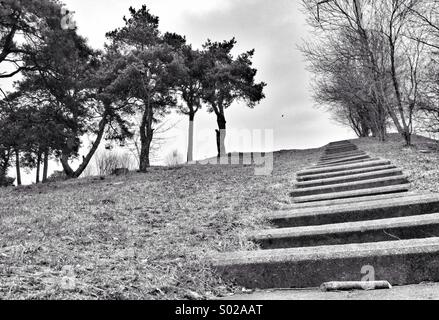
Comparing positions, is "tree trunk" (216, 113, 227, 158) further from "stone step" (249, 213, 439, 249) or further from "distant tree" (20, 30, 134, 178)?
"stone step" (249, 213, 439, 249)

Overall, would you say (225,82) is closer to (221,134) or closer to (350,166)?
(221,134)

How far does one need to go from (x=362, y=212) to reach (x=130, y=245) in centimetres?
251

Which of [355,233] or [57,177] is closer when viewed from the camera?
[355,233]

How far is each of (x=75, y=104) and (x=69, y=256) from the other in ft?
36.7

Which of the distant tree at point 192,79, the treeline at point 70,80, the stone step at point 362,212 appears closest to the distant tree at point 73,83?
the treeline at point 70,80

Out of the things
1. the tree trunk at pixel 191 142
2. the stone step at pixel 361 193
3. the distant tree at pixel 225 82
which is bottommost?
the stone step at pixel 361 193

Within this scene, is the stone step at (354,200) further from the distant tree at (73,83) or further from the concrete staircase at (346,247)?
the distant tree at (73,83)

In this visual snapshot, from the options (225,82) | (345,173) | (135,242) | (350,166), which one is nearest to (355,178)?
(345,173)

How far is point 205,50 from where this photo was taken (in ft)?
75.6

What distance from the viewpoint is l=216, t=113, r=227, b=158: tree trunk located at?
23359mm

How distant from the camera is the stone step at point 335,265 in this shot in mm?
2455

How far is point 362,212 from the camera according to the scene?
3998 mm

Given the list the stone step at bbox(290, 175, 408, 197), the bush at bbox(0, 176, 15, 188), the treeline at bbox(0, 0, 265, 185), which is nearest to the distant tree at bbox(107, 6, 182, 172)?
the treeline at bbox(0, 0, 265, 185)

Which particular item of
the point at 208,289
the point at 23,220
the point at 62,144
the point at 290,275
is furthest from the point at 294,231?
the point at 62,144
